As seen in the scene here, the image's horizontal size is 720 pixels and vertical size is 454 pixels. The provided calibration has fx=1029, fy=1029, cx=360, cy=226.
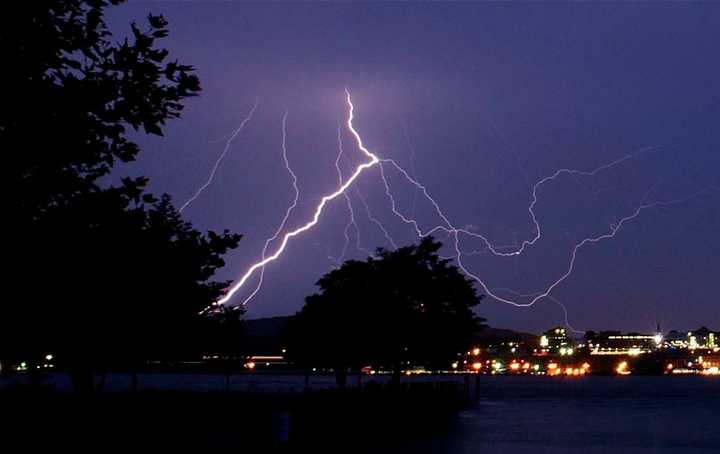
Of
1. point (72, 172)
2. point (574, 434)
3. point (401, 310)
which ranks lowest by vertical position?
point (574, 434)

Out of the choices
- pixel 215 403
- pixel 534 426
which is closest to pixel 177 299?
pixel 215 403

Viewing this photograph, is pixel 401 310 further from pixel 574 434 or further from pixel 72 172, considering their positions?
pixel 72 172

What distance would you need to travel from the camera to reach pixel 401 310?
47406 millimetres

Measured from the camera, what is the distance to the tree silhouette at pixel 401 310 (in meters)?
47.4

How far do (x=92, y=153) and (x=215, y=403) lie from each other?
41.5ft

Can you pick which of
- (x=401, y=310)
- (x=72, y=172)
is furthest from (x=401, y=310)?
(x=72, y=172)

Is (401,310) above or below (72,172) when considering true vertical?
above

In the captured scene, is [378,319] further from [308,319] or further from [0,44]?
[0,44]

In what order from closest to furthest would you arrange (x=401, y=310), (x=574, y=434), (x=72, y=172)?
(x=72, y=172) < (x=574, y=434) < (x=401, y=310)

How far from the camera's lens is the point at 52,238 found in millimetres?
7102

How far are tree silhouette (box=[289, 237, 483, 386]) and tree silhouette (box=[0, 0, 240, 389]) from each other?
3943 centimetres

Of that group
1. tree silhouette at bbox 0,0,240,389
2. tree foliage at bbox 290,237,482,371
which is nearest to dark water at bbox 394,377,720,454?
tree foliage at bbox 290,237,482,371

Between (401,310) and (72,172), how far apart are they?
133 feet

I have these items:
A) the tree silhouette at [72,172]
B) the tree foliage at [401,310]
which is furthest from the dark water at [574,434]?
the tree silhouette at [72,172]
